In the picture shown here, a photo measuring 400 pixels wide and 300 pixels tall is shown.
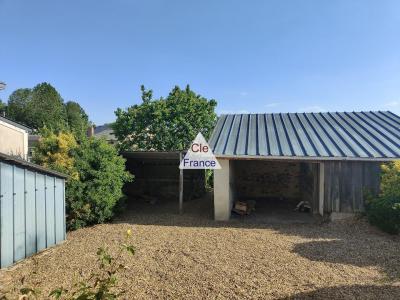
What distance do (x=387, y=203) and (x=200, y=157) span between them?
5.48 metres

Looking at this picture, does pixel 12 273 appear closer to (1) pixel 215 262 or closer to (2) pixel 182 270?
(2) pixel 182 270


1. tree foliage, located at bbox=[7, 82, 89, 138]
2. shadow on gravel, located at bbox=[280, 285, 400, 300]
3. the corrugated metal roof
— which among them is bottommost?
shadow on gravel, located at bbox=[280, 285, 400, 300]

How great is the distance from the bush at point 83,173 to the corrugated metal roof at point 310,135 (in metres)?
3.62

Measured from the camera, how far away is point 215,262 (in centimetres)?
605

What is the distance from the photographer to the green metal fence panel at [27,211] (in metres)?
5.98

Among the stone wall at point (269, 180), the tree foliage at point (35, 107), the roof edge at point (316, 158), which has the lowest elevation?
the stone wall at point (269, 180)

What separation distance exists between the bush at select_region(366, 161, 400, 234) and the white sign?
A: 15.1 feet

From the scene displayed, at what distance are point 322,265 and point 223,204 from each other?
179 inches

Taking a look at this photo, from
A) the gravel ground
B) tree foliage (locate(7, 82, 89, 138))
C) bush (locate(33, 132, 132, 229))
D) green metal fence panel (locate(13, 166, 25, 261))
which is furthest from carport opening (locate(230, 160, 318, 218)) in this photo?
tree foliage (locate(7, 82, 89, 138))

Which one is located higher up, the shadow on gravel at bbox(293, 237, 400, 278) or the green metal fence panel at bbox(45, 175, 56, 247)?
the green metal fence panel at bbox(45, 175, 56, 247)

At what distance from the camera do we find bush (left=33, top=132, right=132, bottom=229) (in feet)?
29.9

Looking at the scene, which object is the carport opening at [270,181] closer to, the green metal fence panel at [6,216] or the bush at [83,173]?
the bush at [83,173]

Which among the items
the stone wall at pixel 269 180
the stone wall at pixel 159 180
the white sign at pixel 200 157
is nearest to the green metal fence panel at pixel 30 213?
the white sign at pixel 200 157

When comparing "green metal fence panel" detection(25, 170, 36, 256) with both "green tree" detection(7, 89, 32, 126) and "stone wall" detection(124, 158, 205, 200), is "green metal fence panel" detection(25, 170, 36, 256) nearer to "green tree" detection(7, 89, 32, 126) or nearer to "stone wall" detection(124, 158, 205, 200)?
"stone wall" detection(124, 158, 205, 200)
